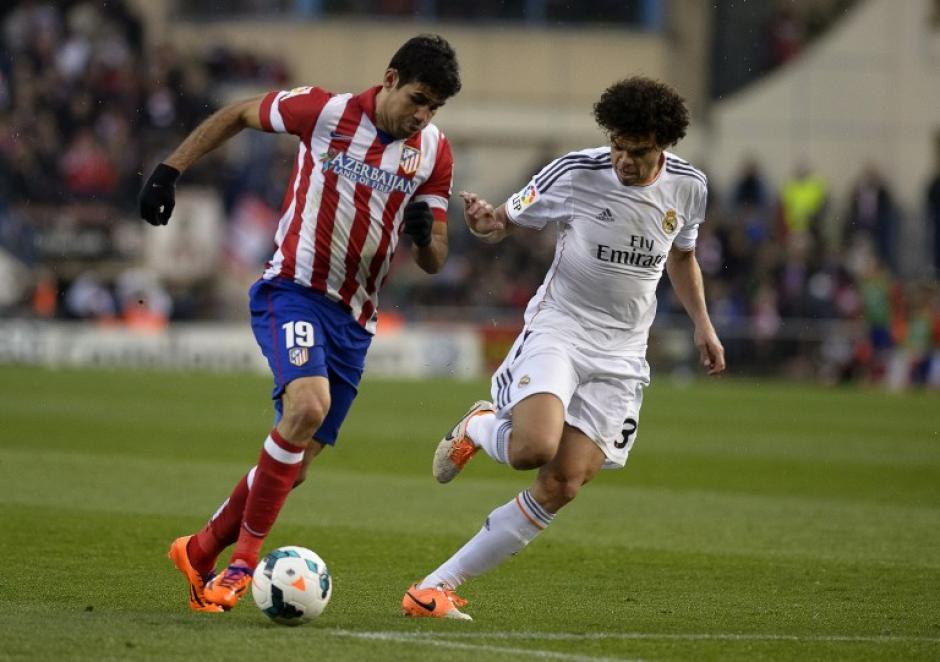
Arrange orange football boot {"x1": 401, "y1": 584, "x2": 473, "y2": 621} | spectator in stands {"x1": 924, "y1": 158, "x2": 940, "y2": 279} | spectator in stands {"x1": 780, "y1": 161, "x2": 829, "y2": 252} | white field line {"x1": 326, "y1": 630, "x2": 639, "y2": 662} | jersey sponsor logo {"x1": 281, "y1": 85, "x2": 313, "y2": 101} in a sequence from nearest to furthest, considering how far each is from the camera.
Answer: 1. white field line {"x1": 326, "y1": 630, "x2": 639, "y2": 662}
2. orange football boot {"x1": 401, "y1": 584, "x2": 473, "y2": 621}
3. jersey sponsor logo {"x1": 281, "y1": 85, "x2": 313, "y2": 101}
4. spectator in stands {"x1": 780, "y1": 161, "x2": 829, "y2": 252}
5. spectator in stands {"x1": 924, "y1": 158, "x2": 940, "y2": 279}

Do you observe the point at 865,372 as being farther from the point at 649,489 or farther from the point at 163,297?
the point at 649,489

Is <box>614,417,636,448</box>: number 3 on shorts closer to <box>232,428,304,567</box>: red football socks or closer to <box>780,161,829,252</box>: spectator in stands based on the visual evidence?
<box>232,428,304,567</box>: red football socks

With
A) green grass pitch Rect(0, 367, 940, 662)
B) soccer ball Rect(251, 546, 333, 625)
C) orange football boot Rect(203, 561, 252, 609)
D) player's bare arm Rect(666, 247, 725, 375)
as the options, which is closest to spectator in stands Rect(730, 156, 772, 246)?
green grass pitch Rect(0, 367, 940, 662)

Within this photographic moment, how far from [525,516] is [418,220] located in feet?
4.37

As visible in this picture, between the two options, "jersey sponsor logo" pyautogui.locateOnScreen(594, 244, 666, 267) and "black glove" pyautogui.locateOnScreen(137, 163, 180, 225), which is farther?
"jersey sponsor logo" pyautogui.locateOnScreen(594, 244, 666, 267)

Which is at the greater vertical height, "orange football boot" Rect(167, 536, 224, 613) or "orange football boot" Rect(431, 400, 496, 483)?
"orange football boot" Rect(431, 400, 496, 483)

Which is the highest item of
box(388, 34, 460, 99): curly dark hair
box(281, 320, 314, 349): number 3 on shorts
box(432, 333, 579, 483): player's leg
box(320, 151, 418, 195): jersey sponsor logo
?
box(388, 34, 460, 99): curly dark hair

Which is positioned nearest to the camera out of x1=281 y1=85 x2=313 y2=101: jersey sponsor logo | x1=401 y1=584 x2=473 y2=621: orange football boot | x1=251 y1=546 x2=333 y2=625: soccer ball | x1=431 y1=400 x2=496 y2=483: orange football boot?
x1=251 y1=546 x2=333 y2=625: soccer ball

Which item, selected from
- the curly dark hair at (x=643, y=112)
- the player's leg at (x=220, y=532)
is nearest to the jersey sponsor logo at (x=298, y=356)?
the player's leg at (x=220, y=532)

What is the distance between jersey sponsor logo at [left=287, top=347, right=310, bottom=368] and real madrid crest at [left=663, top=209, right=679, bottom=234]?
5.47ft

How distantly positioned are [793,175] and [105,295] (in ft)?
43.9

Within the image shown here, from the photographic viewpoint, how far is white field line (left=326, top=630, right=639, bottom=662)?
19.6 feet

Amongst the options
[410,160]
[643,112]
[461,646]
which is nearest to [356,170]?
[410,160]

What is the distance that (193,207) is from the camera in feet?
91.0
